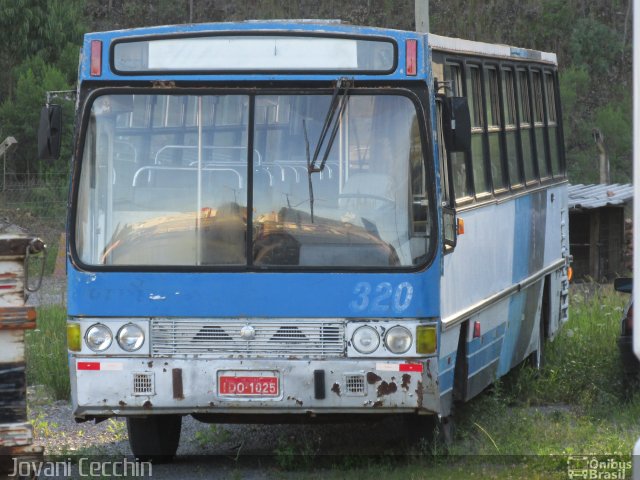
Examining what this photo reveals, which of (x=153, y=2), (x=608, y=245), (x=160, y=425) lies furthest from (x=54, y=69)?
(x=160, y=425)

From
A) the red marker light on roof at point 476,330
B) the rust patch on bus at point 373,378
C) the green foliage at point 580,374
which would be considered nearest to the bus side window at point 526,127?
the green foliage at point 580,374

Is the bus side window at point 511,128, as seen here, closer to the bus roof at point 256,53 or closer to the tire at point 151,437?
the bus roof at point 256,53

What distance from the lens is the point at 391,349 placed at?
8.15 metres

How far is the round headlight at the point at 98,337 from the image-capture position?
8258 millimetres

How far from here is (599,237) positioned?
84.8 feet

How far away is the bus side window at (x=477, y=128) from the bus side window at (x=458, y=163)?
0.89ft

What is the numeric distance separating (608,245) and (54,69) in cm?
1590

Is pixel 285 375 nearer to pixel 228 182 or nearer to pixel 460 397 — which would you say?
pixel 228 182

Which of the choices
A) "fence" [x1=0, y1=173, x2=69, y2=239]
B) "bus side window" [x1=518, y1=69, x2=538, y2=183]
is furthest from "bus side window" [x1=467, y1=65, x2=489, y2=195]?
"fence" [x1=0, y1=173, x2=69, y2=239]

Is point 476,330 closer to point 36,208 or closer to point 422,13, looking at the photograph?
point 422,13

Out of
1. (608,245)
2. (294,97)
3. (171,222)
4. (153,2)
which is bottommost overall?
(608,245)

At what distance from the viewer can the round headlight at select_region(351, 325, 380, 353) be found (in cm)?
814

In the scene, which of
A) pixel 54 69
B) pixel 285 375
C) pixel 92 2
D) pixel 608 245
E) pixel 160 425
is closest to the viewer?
pixel 285 375

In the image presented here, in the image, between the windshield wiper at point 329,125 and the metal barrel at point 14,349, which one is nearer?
the metal barrel at point 14,349
